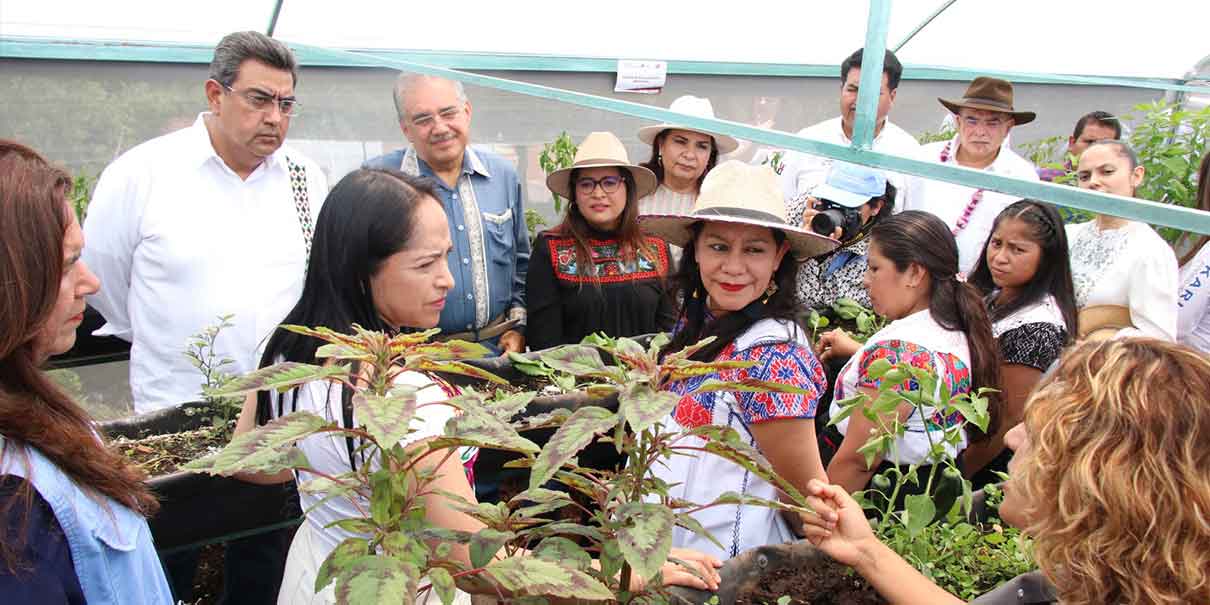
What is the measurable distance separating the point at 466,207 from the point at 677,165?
2.91 feet

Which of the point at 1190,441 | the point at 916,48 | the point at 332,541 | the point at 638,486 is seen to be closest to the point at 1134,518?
the point at 1190,441

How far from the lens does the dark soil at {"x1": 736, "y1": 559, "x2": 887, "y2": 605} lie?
5.24ft

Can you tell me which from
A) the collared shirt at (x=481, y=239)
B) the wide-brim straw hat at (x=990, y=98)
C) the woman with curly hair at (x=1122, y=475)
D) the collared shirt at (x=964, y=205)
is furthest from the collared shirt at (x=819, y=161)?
the woman with curly hair at (x=1122, y=475)

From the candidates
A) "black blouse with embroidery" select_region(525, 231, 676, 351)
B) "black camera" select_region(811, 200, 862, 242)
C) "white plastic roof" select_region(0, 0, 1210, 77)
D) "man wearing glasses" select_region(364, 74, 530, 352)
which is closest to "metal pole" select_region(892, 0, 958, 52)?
"white plastic roof" select_region(0, 0, 1210, 77)

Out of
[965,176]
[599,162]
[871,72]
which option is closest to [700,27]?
[599,162]

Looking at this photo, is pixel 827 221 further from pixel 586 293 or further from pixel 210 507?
pixel 210 507

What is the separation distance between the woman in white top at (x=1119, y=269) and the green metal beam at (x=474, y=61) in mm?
876

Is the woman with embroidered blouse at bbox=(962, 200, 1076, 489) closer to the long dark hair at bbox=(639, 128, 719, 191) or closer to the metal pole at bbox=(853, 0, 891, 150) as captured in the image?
the long dark hair at bbox=(639, 128, 719, 191)

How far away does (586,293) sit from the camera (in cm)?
320

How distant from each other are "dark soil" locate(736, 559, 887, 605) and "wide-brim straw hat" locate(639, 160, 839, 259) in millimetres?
779

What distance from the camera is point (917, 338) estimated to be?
249 centimetres

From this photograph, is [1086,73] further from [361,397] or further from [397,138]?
[361,397]

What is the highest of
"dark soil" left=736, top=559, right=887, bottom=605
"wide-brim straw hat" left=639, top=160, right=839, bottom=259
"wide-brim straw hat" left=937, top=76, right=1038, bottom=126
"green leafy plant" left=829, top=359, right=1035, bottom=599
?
"wide-brim straw hat" left=937, top=76, right=1038, bottom=126

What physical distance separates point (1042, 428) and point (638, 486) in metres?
0.58
